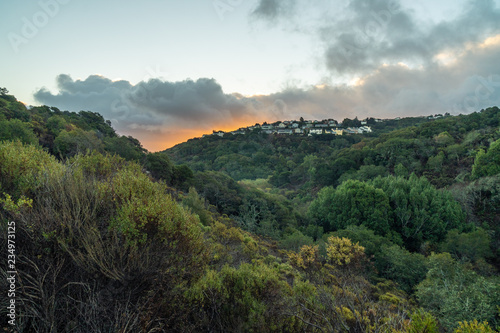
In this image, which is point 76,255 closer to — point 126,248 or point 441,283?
point 126,248

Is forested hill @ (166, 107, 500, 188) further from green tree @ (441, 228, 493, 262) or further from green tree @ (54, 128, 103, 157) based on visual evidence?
green tree @ (54, 128, 103, 157)

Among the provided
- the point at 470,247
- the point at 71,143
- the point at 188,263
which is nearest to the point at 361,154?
the point at 470,247

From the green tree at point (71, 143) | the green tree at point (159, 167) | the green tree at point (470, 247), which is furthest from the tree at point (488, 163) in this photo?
the green tree at point (71, 143)

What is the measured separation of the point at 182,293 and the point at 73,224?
2776 mm

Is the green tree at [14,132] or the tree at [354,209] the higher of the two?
the green tree at [14,132]

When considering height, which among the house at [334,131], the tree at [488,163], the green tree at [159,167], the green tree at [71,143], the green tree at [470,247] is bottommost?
the green tree at [470,247]

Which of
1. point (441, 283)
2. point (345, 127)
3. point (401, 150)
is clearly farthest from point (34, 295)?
point (345, 127)

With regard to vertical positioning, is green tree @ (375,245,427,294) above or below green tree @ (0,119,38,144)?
below

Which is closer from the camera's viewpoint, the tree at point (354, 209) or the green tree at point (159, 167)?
the tree at point (354, 209)

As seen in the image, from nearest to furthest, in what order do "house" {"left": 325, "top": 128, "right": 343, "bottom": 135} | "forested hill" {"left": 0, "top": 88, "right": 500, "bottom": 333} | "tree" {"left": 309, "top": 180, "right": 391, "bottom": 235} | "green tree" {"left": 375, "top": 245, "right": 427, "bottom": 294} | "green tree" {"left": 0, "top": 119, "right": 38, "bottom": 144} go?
"forested hill" {"left": 0, "top": 88, "right": 500, "bottom": 333} → "green tree" {"left": 375, "top": 245, "right": 427, "bottom": 294} → "green tree" {"left": 0, "top": 119, "right": 38, "bottom": 144} → "tree" {"left": 309, "top": 180, "right": 391, "bottom": 235} → "house" {"left": 325, "top": 128, "right": 343, "bottom": 135}

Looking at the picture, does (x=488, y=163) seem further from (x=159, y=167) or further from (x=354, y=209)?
(x=159, y=167)

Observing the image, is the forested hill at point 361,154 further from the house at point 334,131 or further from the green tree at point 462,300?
the green tree at point 462,300

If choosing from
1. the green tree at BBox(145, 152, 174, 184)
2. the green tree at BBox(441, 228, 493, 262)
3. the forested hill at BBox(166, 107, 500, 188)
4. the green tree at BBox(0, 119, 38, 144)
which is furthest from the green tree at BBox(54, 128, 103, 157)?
the forested hill at BBox(166, 107, 500, 188)

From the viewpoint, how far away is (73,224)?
475cm
